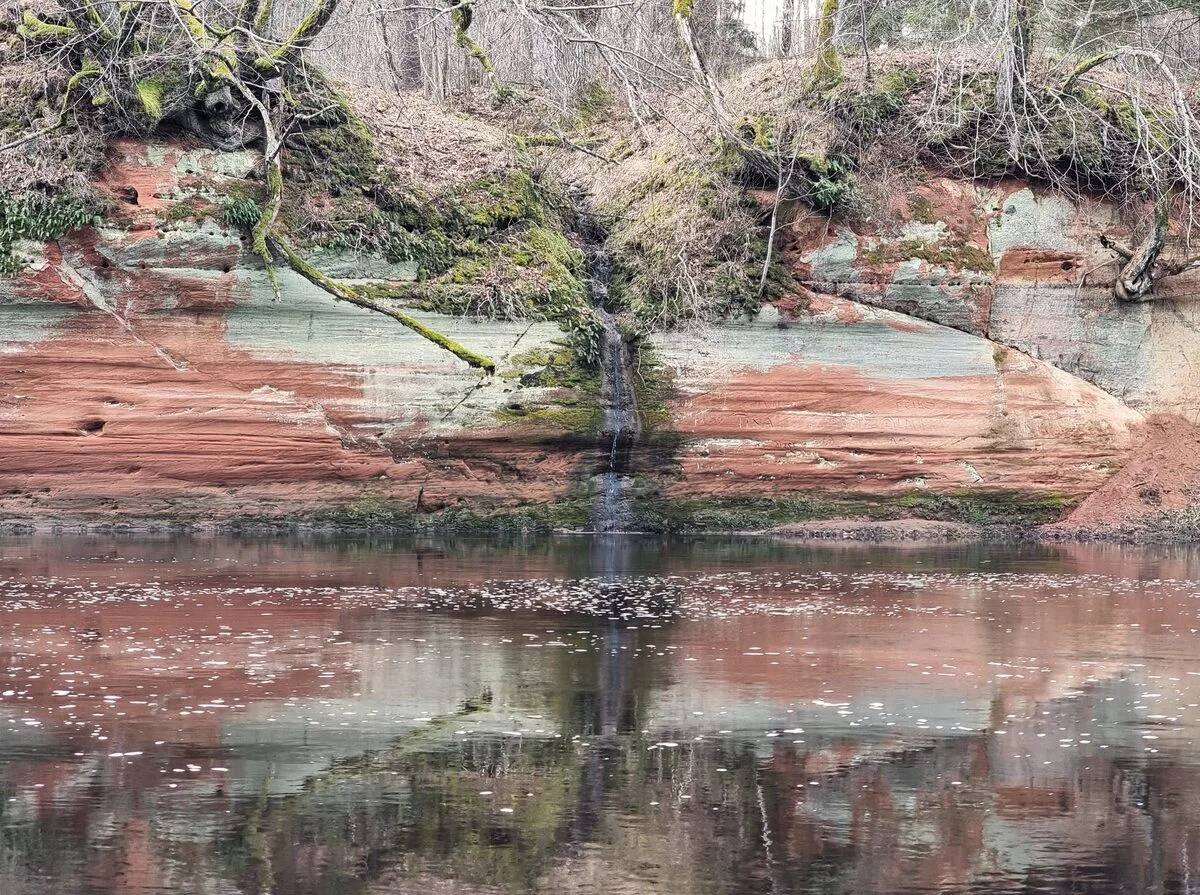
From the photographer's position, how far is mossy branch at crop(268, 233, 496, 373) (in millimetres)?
21594

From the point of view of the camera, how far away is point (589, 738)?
834 cm

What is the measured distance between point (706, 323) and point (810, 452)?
271 cm

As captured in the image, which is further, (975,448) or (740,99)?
(740,99)

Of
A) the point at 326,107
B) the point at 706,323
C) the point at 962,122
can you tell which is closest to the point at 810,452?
the point at 706,323

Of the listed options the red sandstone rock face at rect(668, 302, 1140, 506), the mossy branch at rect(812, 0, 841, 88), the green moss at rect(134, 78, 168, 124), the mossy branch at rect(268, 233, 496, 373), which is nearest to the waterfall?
the red sandstone rock face at rect(668, 302, 1140, 506)

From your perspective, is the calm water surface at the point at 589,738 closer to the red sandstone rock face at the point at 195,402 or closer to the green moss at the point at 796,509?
the red sandstone rock face at the point at 195,402

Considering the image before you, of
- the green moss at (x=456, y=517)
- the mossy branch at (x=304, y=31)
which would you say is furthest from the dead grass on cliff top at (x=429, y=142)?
the green moss at (x=456, y=517)

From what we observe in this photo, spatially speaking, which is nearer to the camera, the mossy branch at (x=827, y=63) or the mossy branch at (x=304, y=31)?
the mossy branch at (x=304, y=31)

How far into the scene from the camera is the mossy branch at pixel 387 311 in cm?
2159

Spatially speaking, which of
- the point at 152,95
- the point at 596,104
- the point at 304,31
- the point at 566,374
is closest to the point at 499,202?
the point at 566,374

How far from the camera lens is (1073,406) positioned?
2320cm

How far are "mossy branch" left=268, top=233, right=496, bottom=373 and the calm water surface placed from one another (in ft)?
22.6

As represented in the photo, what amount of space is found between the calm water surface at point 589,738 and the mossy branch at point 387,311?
22.6 ft

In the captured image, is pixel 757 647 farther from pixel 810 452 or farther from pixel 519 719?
pixel 810 452
